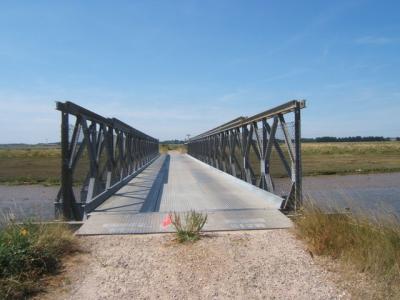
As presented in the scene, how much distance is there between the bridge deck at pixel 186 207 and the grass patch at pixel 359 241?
70 cm

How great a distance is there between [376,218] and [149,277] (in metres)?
3.24

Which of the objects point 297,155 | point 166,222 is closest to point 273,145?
point 297,155

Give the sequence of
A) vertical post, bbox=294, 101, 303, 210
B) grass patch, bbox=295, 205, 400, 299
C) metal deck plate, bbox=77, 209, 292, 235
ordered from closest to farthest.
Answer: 1. grass patch, bbox=295, 205, 400, 299
2. metal deck plate, bbox=77, 209, 292, 235
3. vertical post, bbox=294, 101, 303, 210

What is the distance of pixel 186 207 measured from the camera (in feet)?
26.7

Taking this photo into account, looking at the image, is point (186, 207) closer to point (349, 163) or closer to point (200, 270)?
point (200, 270)

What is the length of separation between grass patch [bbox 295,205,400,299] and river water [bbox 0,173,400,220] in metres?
5.80

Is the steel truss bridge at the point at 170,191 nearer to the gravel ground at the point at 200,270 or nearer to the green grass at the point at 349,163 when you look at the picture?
the gravel ground at the point at 200,270

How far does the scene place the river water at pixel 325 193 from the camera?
12.8 meters

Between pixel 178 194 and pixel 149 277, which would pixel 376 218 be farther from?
pixel 178 194

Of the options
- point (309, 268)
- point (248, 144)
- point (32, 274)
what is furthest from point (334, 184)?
point (32, 274)

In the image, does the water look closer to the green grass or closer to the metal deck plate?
the green grass

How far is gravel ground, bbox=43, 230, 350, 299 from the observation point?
4.30 meters

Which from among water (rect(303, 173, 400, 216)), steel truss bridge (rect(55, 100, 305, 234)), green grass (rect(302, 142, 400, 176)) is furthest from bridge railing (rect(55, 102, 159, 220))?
green grass (rect(302, 142, 400, 176))

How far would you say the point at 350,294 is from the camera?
419cm
